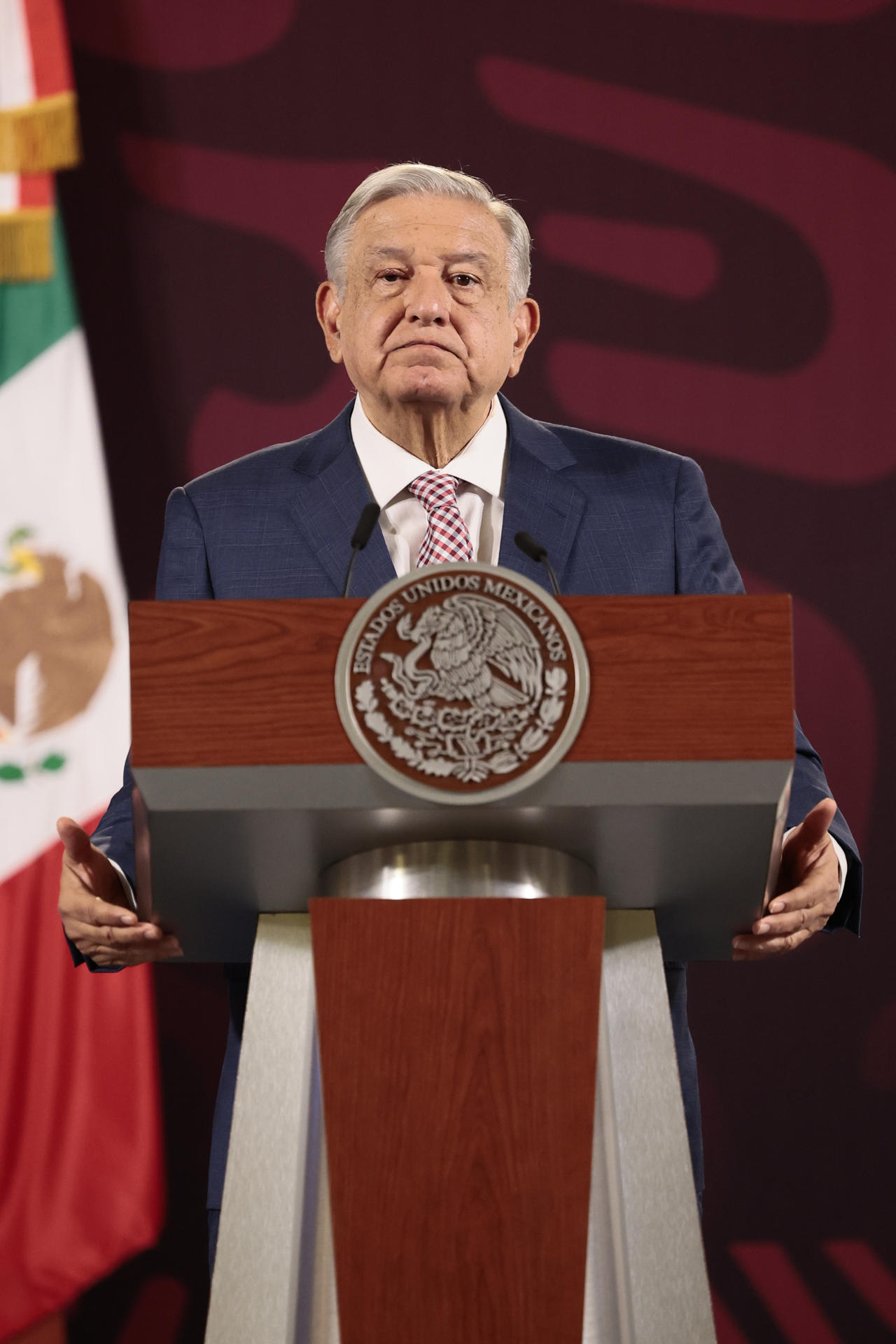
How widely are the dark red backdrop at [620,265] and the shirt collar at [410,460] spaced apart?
3.70ft

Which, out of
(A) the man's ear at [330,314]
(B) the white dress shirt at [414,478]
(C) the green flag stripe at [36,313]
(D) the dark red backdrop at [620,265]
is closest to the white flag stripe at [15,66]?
(D) the dark red backdrop at [620,265]

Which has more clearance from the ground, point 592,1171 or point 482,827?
point 482,827

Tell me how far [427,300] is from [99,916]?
2.98 ft

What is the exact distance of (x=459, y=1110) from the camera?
1051 millimetres

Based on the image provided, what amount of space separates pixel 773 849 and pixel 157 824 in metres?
0.48

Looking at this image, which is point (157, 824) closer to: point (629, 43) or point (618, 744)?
point (618, 744)

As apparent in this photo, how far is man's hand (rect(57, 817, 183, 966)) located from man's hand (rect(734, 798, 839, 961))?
524 millimetres

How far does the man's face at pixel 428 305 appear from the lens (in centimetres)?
187

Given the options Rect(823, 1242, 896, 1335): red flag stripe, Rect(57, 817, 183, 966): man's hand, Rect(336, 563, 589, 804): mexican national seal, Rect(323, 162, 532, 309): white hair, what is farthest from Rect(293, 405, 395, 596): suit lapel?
Rect(823, 1242, 896, 1335): red flag stripe

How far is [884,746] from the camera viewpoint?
2912mm

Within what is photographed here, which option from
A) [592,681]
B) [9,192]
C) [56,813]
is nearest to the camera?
[592,681]

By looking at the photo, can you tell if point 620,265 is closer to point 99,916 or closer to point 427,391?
point 427,391

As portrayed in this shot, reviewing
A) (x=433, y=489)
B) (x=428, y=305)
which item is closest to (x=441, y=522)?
(x=433, y=489)

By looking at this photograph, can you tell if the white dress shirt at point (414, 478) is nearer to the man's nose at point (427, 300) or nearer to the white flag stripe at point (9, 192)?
the man's nose at point (427, 300)
